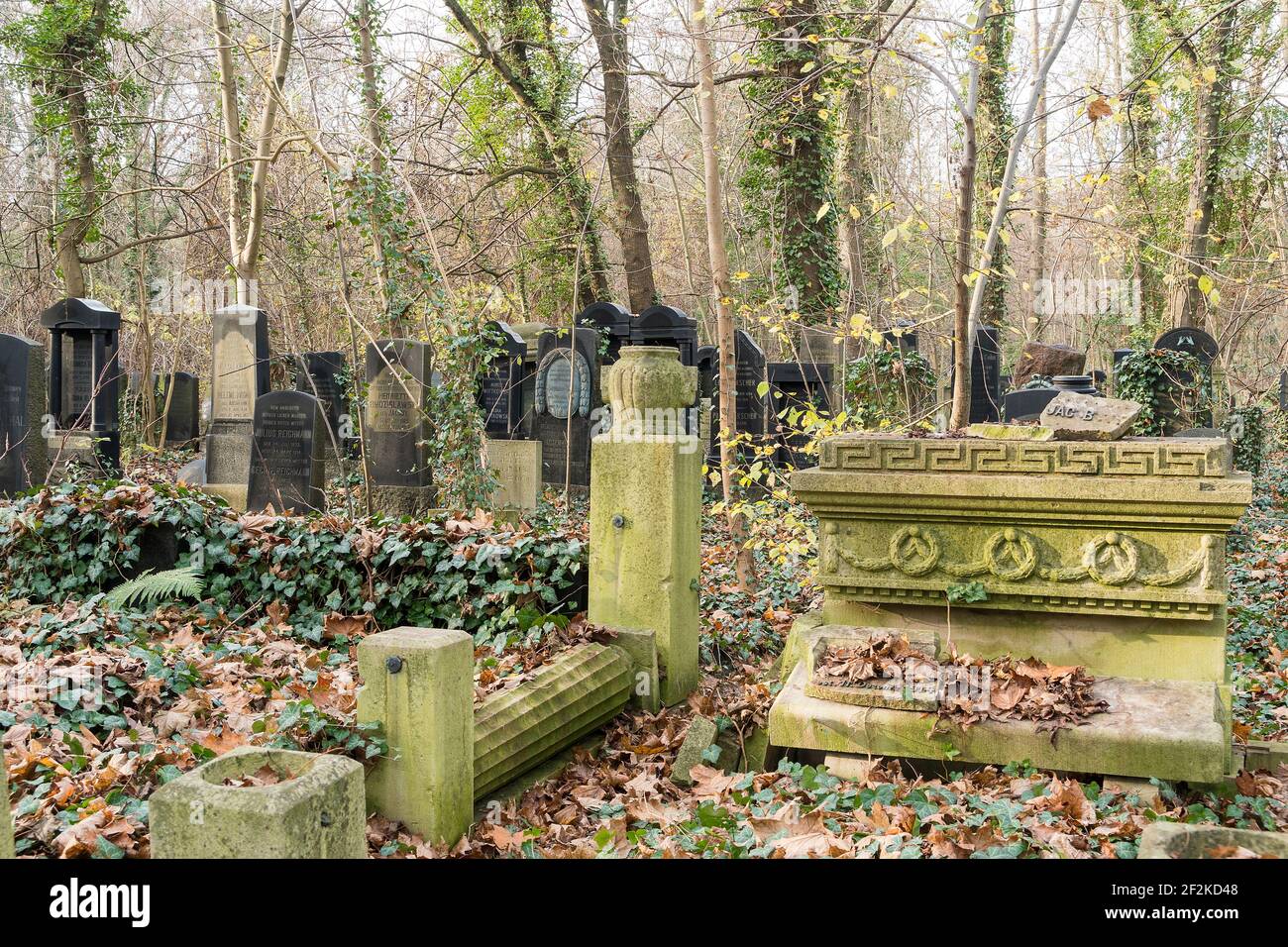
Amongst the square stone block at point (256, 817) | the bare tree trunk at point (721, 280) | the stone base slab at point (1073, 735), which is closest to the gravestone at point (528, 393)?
the bare tree trunk at point (721, 280)

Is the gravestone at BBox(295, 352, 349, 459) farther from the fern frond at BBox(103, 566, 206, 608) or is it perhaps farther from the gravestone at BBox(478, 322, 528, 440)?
the fern frond at BBox(103, 566, 206, 608)

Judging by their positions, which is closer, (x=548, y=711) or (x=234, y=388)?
(x=548, y=711)

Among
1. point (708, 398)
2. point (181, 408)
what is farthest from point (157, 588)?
point (181, 408)

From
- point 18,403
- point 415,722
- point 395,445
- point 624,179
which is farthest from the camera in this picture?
point 624,179

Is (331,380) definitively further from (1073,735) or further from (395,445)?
(1073,735)

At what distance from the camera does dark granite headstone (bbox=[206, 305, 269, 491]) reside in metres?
12.8

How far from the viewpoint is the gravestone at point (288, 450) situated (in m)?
11.1

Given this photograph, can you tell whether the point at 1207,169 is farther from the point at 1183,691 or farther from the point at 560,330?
the point at 1183,691

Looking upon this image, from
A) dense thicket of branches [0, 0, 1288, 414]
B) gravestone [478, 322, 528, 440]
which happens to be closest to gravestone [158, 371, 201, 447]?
dense thicket of branches [0, 0, 1288, 414]

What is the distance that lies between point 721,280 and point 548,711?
3946 millimetres

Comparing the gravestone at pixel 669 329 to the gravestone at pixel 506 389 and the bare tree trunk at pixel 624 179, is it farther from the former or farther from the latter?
the bare tree trunk at pixel 624 179

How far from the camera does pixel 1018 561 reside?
492 cm

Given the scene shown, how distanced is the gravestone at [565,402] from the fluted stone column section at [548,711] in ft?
26.0
